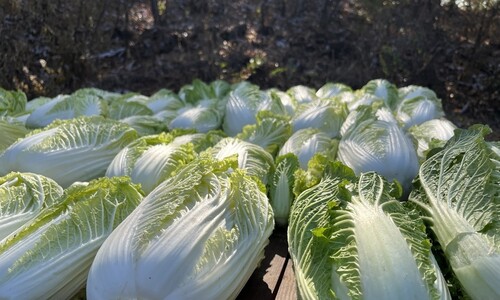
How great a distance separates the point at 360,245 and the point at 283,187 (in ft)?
3.65

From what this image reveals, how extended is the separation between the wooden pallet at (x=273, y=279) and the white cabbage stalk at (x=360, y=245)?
291mm

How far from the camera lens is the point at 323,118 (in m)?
4.30

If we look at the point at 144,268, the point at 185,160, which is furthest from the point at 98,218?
the point at 185,160

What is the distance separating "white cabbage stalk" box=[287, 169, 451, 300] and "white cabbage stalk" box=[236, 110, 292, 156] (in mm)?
1327

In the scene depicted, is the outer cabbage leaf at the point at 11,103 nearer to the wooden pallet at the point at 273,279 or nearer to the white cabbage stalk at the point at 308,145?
the white cabbage stalk at the point at 308,145

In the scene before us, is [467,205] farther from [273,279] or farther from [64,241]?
[64,241]

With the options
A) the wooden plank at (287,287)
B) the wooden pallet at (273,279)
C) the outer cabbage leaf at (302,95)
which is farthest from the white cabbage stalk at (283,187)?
the outer cabbage leaf at (302,95)

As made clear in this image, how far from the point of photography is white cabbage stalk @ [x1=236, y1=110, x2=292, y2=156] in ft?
13.2

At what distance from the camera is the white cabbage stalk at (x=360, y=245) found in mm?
1967

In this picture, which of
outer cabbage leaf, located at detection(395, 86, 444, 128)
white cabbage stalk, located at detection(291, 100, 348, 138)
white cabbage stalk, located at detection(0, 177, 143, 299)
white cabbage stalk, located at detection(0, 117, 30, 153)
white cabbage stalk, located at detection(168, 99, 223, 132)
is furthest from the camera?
outer cabbage leaf, located at detection(395, 86, 444, 128)

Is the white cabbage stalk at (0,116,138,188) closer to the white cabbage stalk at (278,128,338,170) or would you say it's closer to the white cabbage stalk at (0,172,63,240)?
the white cabbage stalk at (0,172,63,240)

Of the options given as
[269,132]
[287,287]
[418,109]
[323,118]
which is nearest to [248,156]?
[269,132]

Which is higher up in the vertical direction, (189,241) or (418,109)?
(418,109)

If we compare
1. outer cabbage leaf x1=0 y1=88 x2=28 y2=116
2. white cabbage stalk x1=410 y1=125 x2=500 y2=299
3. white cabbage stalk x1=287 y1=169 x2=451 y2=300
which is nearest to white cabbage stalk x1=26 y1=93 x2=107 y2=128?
outer cabbage leaf x1=0 y1=88 x2=28 y2=116
